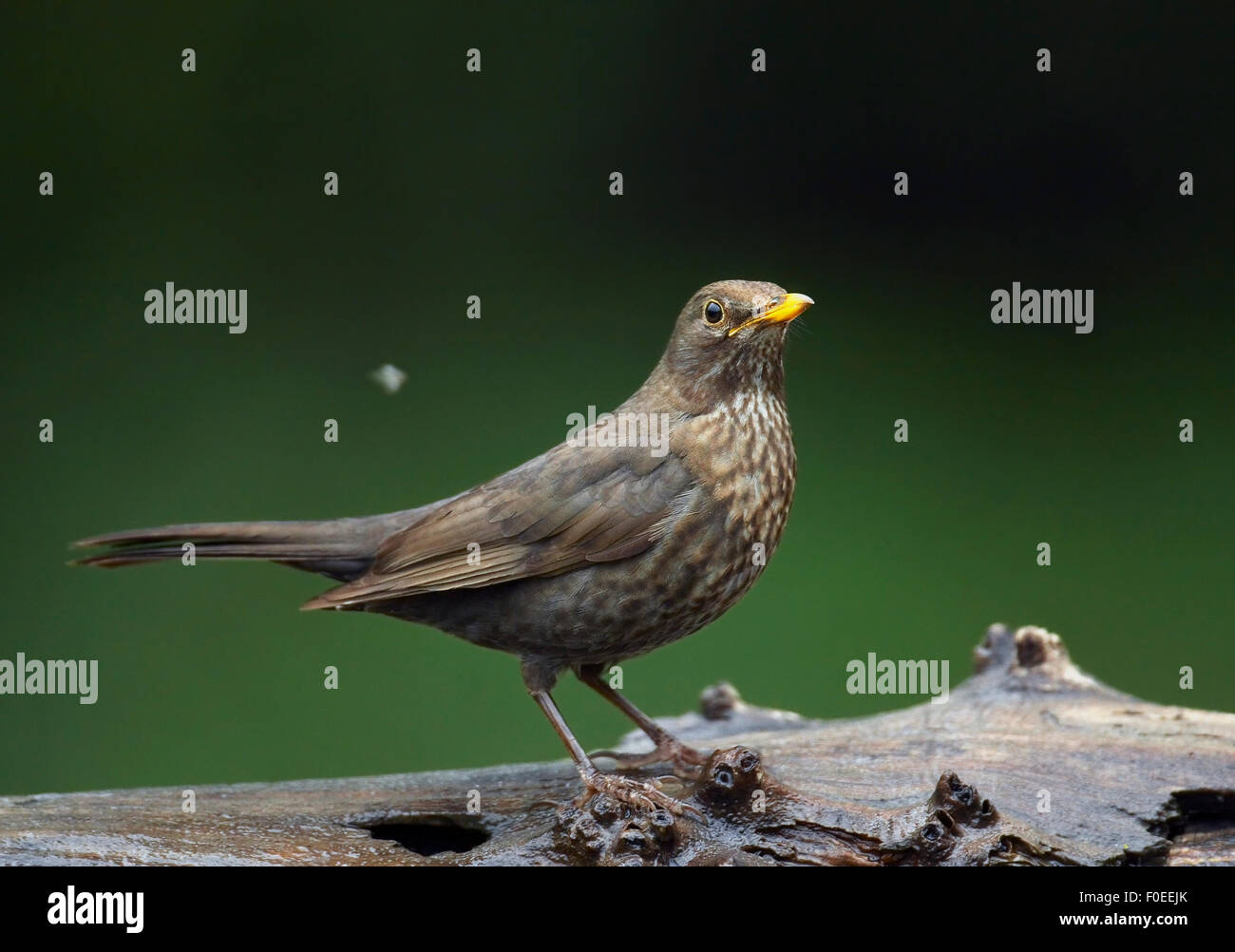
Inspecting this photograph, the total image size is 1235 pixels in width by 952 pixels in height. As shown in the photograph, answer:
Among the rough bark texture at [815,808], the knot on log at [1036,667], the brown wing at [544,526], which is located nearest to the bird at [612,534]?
the brown wing at [544,526]

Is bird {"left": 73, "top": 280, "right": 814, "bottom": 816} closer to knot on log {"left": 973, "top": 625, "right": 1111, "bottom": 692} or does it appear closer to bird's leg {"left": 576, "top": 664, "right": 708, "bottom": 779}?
bird's leg {"left": 576, "top": 664, "right": 708, "bottom": 779}

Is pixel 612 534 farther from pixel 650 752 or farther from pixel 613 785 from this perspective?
pixel 650 752

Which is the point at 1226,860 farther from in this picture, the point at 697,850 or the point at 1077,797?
the point at 697,850

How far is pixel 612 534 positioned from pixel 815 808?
2.86 feet

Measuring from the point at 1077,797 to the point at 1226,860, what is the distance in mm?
368

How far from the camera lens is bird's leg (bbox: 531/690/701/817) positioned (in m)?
3.61

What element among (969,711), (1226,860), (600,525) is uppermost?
(600,525)

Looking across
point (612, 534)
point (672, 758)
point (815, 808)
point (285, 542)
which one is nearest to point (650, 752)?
point (672, 758)

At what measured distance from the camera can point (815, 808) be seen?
363 centimetres

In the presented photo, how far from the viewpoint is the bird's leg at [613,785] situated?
361 cm

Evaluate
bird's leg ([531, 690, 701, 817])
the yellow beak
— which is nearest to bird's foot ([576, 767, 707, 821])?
bird's leg ([531, 690, 701, 817])

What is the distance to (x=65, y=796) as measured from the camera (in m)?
4.03

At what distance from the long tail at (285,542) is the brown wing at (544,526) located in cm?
13
